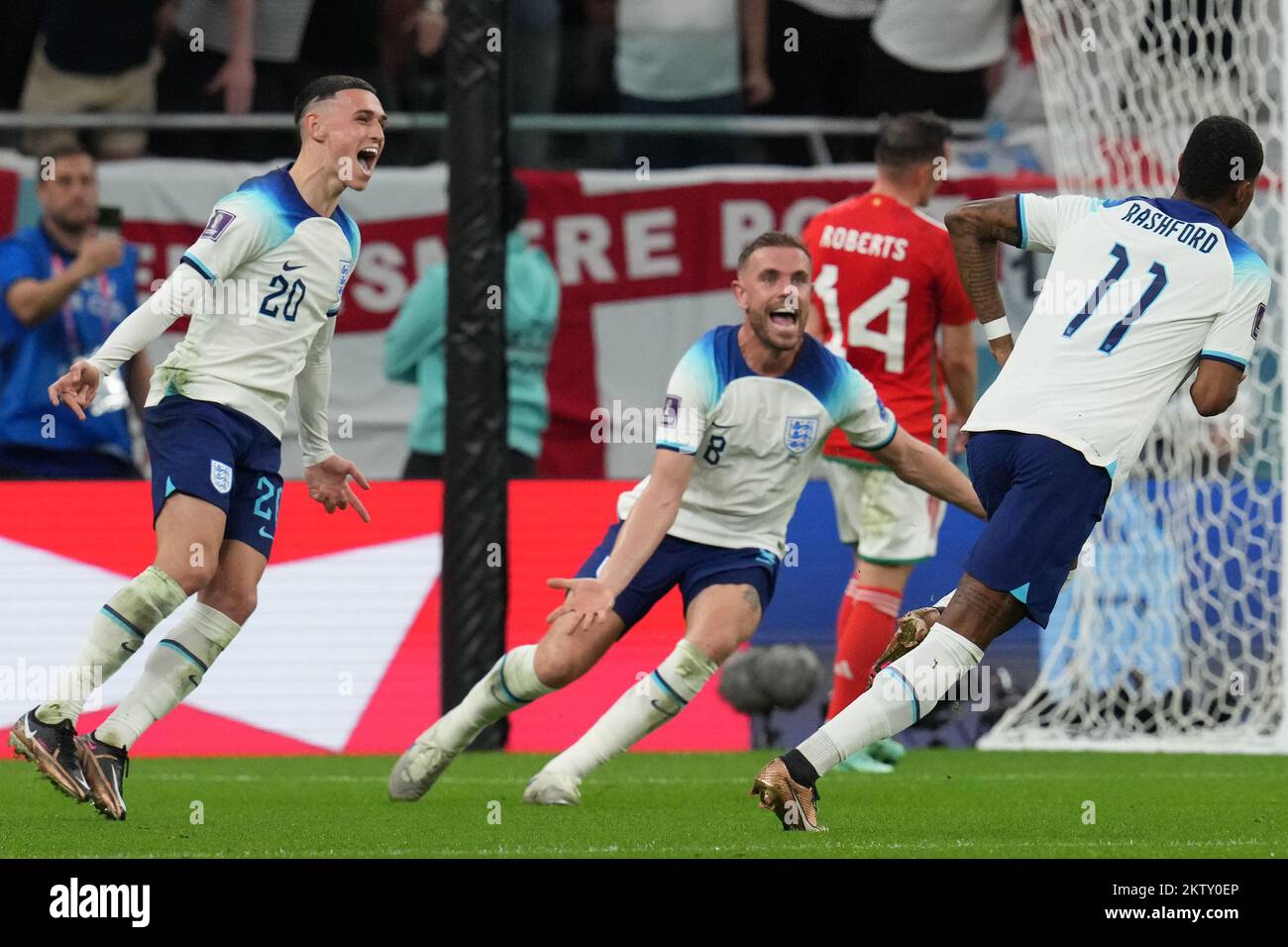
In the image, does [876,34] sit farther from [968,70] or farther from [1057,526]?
[1057,526]

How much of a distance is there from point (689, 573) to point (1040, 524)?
1521 mm

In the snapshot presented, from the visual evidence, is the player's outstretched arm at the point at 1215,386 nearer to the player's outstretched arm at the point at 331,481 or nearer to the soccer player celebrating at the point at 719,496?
the soccer player celebrating at the point at 719,496

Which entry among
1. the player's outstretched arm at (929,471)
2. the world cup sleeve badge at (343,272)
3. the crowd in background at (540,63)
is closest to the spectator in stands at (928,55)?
the crowd in background at (540,63)

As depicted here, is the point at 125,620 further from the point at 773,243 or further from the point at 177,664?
the point at 773,243

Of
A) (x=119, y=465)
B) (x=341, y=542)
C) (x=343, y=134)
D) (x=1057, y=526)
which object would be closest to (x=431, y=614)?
(x=341, y=542)

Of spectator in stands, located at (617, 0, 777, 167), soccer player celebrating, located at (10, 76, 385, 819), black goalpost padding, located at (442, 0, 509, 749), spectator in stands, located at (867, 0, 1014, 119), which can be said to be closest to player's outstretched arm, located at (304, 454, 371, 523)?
soccer player celebrating, located at (10, 76, 385, 819)

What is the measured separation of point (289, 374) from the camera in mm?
6586

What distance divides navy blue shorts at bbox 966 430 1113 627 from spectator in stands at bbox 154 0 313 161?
6616 mm

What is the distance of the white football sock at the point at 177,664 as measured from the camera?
21.0ft

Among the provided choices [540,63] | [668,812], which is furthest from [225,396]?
[540,63]

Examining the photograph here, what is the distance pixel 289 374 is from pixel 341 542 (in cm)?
282

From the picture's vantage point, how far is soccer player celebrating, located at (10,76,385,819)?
623 centimetres

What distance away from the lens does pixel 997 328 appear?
613cm

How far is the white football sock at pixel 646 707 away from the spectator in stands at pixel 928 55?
575 centimetres
